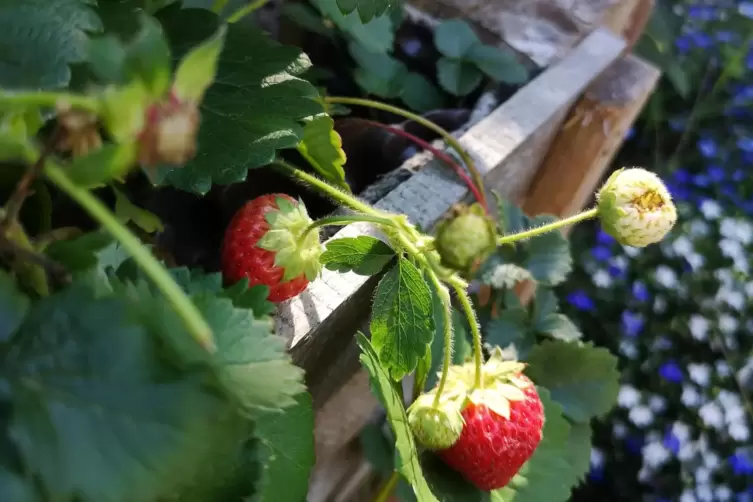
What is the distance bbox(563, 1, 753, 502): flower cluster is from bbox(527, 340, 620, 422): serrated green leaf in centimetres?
56

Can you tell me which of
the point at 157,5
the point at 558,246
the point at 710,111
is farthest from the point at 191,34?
the point at 710,111

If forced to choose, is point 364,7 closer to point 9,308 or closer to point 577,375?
point 9,308

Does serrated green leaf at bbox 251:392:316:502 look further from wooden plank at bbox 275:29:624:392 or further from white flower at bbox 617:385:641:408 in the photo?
white flower at bbox 617:385:641:408

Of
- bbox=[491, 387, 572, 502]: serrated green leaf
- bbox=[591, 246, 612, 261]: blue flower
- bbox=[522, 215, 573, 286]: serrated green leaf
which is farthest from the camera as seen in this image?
bbox=[591, 246, 612, 261]: blue flower

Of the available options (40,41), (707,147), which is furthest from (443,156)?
(707,147)

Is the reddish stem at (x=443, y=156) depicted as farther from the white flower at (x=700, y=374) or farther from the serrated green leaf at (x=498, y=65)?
the white flower at (x=700, y=374)

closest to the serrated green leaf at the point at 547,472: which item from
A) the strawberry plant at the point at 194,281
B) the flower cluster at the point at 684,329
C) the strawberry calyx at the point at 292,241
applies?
the strawberry plant at the point at 194,281

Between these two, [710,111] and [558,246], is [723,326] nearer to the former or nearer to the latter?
[710,111]

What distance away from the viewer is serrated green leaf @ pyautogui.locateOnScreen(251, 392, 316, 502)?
1.06 feet

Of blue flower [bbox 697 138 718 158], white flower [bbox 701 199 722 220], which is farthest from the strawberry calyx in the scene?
blue flower [bbox 697 138 718 158]

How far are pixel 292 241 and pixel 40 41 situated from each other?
0.54 feet

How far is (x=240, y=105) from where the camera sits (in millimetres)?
361

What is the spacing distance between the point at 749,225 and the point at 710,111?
0.29 m

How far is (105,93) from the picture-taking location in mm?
141
